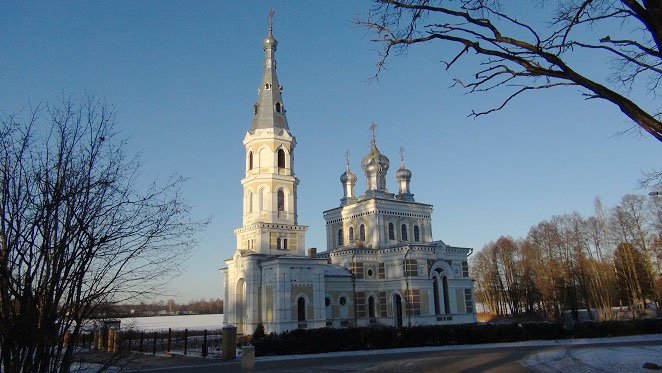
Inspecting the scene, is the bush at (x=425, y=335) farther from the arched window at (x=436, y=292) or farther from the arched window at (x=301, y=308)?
the arched window at (x=436, y=292)

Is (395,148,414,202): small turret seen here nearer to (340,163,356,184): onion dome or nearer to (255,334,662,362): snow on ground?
(340,163,356,184): onion dome

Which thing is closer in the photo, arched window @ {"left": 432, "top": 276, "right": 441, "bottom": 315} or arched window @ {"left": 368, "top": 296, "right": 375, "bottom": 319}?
arched window @ {"left": 432, "top": 276, "right": 441, "bottom": 315}

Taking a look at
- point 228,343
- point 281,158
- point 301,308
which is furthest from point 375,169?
point 228,343

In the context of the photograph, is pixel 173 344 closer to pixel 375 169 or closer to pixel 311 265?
pixel 311 265

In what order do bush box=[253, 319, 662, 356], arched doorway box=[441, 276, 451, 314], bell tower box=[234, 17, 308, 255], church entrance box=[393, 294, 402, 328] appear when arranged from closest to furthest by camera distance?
1. bush box=[253, 319, 662, 356]
2. bell tower box=[234, 17, 308, 255]
3. church entrance box=[393, 294, 402, 328]
4. arched doorway box=[441, 276, 451, 314]

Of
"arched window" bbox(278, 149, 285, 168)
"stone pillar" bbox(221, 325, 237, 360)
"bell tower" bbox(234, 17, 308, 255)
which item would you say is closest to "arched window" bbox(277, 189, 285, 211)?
"bell tower" bbox(234, 17, 308, 255)

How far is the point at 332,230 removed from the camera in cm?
5012

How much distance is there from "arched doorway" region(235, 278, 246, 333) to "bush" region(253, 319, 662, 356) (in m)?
12.2

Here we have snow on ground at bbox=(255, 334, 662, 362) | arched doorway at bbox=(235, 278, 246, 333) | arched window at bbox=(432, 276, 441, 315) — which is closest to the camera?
snow on ground at bbox=(255, 334, 662, 362)

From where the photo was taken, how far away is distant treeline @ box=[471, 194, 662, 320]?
1688 inches

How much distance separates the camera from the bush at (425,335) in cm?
2375

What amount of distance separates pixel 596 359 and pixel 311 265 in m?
22.6

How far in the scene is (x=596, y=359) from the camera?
1759 cm

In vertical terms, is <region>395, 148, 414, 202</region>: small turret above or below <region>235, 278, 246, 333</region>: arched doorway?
above
